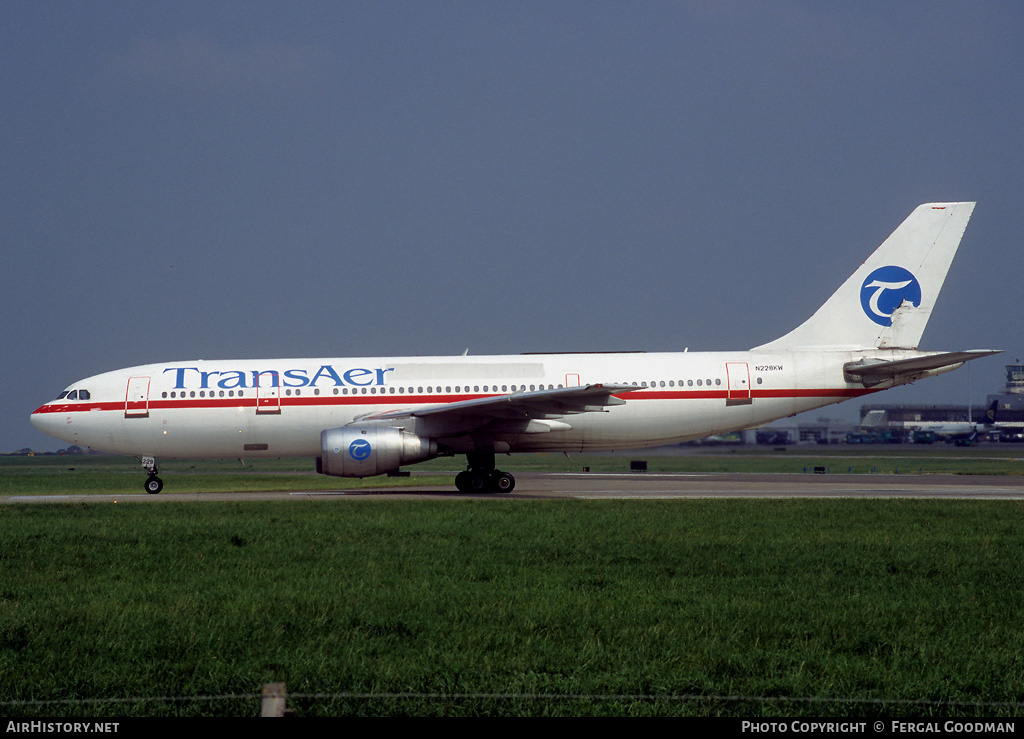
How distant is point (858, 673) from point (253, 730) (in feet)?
14.2

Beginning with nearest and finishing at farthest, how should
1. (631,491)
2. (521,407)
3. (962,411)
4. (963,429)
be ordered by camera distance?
(521,407) → (631,491) → (963,429) → (962,411)

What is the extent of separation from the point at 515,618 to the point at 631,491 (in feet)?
57.1

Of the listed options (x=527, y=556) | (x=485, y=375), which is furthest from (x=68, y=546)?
(x=485, y=375)

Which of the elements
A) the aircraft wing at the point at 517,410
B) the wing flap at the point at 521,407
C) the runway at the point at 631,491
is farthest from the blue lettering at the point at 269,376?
the runway at the point at 631,491

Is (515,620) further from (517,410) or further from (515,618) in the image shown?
(517,410)

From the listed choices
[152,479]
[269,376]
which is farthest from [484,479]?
[152,479]

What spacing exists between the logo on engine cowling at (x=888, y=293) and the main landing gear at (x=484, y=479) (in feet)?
38.1

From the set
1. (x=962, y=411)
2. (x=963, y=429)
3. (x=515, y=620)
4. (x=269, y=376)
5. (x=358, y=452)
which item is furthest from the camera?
(x=962, y=411)

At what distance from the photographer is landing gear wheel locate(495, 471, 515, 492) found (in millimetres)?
25391

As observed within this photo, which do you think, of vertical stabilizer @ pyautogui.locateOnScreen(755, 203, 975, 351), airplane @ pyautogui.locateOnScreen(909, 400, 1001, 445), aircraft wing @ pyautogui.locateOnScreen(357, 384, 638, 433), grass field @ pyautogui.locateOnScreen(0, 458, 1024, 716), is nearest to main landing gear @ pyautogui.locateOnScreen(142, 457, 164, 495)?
aircraft wing @ pyautogui.locateOnScreen(357, 384, 638, 433)

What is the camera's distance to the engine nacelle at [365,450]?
22578 mm

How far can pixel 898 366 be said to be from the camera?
2550cm

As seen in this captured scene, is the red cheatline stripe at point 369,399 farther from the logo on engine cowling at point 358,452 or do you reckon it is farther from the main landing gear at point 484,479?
the logo on engine cowling at point 358,452

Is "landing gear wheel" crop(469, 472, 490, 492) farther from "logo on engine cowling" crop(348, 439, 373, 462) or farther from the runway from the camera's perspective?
"logo on engine cowling" crop(348, 439, 373, 462)
